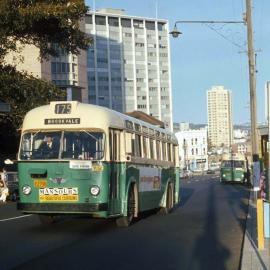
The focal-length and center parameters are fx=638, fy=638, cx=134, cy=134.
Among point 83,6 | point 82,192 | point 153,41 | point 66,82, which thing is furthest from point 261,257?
point 153,41

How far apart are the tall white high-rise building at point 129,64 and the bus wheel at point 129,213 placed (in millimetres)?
152893

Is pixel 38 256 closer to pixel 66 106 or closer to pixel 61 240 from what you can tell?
pixel 61 240

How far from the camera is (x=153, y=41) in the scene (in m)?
187

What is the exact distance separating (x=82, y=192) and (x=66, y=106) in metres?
2.23

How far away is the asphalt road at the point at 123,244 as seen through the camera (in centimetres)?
1034

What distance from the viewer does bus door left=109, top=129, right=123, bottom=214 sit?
48.9 ft

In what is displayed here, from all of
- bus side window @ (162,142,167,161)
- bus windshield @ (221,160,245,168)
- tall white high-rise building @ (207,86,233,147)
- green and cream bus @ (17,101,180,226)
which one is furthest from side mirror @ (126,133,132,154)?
tall white high-rise building @ (207,86,233,147)

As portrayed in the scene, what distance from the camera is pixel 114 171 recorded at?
49.6 feet

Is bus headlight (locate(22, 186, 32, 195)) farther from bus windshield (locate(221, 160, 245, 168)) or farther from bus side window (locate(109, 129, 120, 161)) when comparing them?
bus windshield (locate(221, 160, 245, 168))

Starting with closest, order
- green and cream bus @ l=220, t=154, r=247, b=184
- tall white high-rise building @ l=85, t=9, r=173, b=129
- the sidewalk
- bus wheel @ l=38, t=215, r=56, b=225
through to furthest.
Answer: the sidewalk
bus wheel @ l=38, t=215, r=56, b=225
green and cream bus @ l=220, t=154, r=247, b=184
tall white high-rise building @ l=85, t=9, r=173, b=129

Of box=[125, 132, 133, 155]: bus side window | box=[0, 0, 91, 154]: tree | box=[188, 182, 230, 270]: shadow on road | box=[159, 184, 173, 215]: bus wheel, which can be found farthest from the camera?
box=[0, 0, 91, 154]: tree

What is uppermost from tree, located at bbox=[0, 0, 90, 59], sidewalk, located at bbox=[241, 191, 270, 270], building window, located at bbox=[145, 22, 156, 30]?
building window, located at bbox=[145, 22, 156, 30]

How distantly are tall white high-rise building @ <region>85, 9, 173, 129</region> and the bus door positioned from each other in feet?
504

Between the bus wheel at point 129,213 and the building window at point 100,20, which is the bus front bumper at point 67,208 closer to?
the bus wheel at point 129,213
